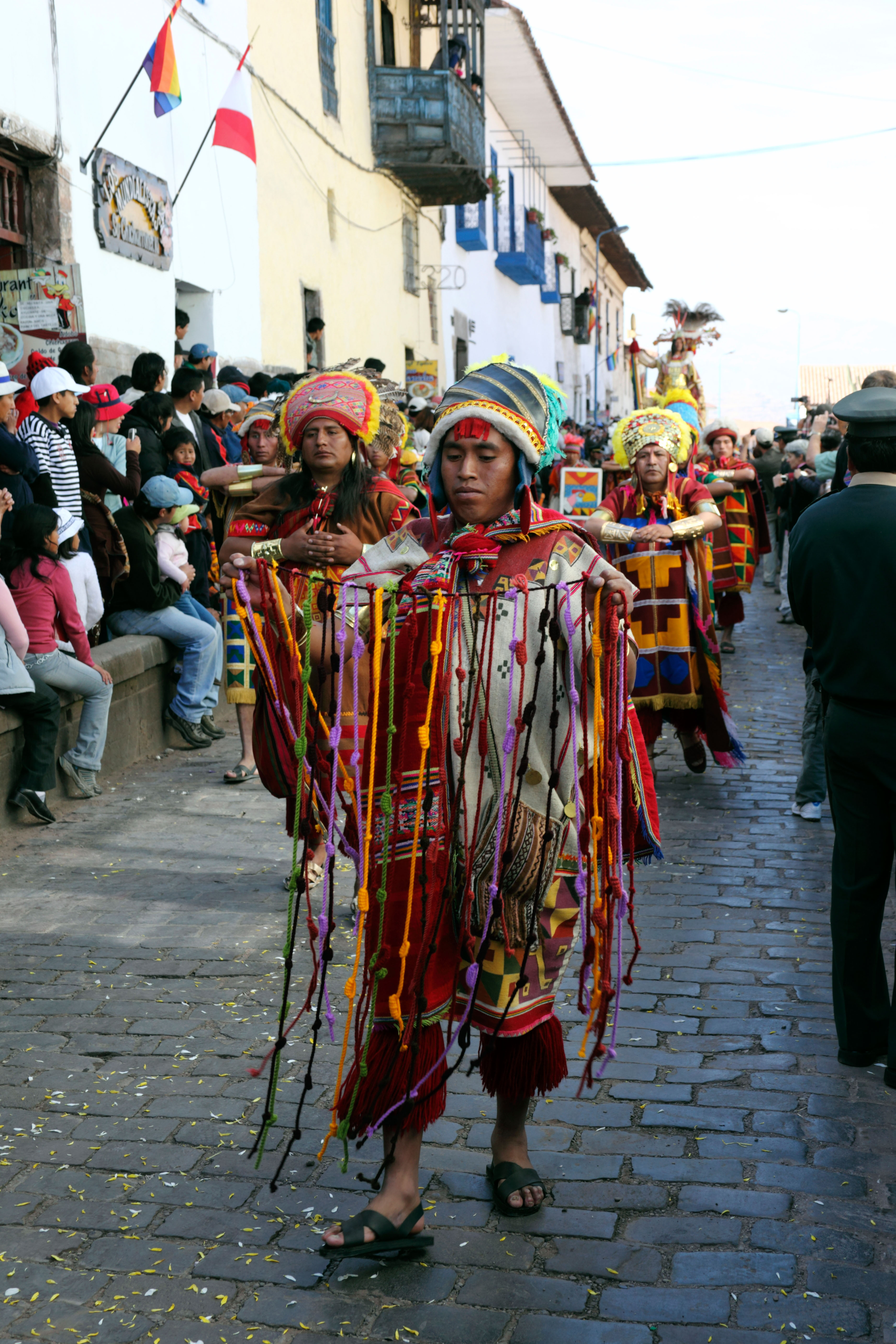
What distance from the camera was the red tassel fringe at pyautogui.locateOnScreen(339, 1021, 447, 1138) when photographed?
10.0 feet

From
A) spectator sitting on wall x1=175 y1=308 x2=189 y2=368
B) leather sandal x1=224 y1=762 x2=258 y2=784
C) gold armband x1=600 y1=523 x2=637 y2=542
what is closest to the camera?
gold armband x1=600 y1=523 x2=637 y2=542

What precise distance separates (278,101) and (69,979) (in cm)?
1318

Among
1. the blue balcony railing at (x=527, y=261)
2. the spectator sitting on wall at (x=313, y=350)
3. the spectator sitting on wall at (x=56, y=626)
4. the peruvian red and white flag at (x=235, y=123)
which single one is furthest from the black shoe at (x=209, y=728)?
the blue balcony railing at (x=527, y=261)

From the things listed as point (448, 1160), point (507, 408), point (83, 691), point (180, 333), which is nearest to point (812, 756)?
point (83, 691)

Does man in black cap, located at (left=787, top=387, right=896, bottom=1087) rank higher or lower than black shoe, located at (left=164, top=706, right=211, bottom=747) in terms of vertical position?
higher

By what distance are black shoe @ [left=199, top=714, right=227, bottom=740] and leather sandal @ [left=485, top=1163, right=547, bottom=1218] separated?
6.49m

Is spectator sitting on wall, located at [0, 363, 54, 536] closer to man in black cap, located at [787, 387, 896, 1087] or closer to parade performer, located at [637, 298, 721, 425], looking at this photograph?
man in black cap, located at [787, 387, 896, 1087]

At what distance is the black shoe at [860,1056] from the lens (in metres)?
4.02

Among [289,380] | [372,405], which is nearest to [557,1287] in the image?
[372,405]

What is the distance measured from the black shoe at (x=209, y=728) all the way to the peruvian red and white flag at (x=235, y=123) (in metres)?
5.67

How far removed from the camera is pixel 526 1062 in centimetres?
322

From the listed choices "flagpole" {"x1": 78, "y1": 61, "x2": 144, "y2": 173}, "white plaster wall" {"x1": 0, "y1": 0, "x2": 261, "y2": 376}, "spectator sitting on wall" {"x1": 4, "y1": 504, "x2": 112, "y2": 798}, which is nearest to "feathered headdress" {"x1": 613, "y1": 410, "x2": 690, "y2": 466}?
"spectator sitting on wall" {"x1": 4, "y1": 504, "x2": 112, "y2": 798}

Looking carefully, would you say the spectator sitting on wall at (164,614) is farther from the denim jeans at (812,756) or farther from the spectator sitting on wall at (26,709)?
the denim jeans at (812,756)

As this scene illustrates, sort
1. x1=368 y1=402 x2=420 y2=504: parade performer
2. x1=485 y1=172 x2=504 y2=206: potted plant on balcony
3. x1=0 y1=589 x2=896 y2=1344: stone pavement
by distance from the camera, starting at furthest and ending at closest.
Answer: x1=485 y1=172 x2=504 y2=206: potted plant on balcony < x1=368 y1=402 x2=420 y2=504: parade performer < x1=0 y1=589 x2=896 y2=1344: stone pavement
